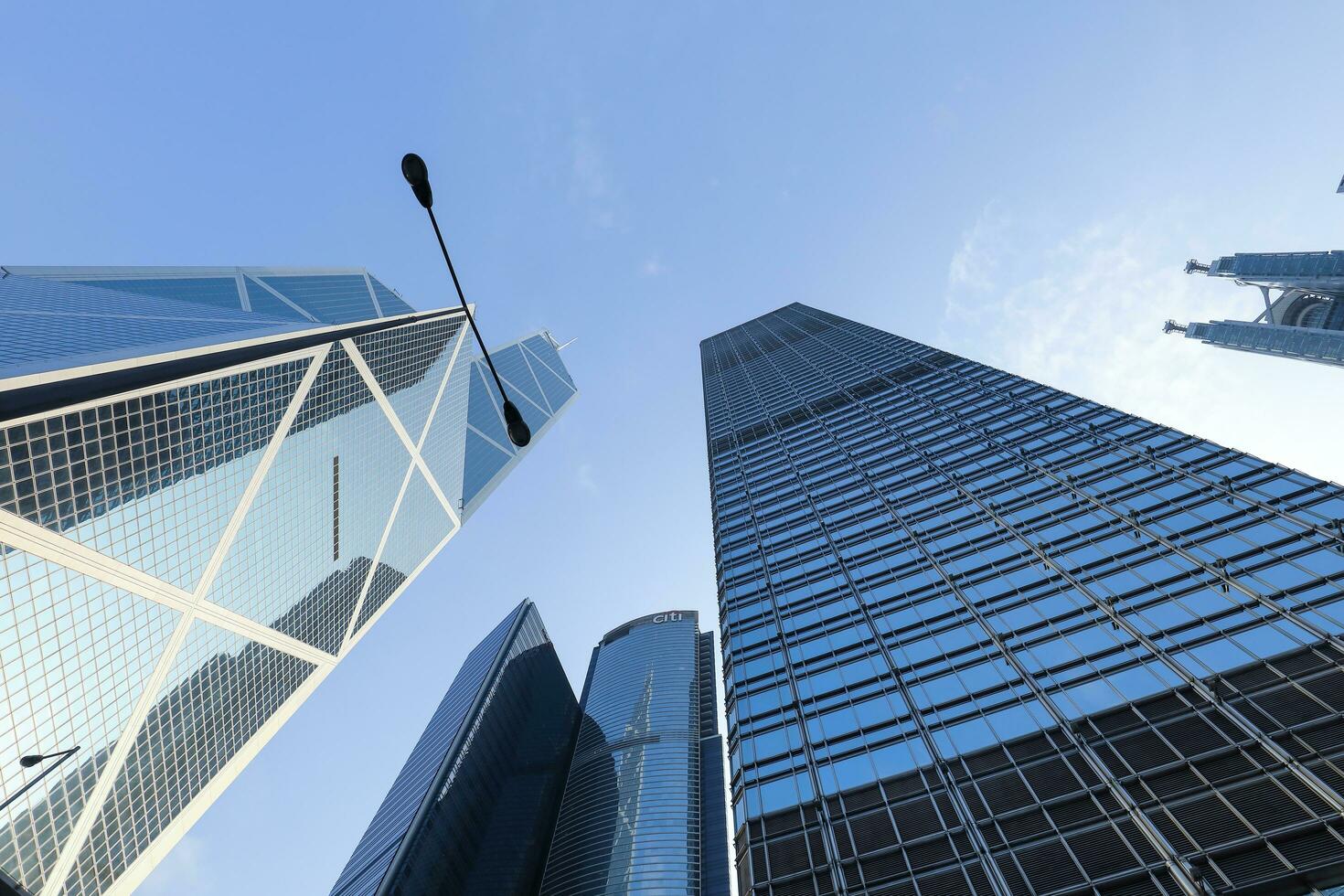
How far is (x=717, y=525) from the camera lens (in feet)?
177

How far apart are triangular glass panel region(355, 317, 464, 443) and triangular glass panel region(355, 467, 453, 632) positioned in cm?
1075

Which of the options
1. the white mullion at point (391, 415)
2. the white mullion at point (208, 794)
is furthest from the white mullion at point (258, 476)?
the white mullion at point (208, 794)

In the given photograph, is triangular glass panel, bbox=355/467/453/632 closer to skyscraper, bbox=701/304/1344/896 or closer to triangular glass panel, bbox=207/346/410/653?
triangular glass panel, bbox=207/346/410/653

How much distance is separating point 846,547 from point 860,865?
22312mm

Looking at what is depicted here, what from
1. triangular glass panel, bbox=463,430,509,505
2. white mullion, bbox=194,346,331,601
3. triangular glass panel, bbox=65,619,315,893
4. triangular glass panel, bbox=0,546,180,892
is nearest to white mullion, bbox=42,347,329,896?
white mullion, bbox=194,346,331,601

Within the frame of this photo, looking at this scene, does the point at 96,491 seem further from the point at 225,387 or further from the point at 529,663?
the point at 529,663

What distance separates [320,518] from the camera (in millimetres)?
86875

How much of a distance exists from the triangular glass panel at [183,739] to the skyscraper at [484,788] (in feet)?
112

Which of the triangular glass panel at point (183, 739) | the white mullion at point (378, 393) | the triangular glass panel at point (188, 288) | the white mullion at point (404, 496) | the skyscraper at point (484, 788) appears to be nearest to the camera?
the triangular glass panel at point (183, 739)

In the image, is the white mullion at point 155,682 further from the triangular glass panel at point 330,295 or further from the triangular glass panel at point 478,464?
the triangular glass panel at point 478,464

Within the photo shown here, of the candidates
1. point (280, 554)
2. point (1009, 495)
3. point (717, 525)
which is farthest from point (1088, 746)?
point (280, 554)

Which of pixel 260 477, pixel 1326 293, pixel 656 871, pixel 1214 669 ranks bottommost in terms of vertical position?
pixel 656 871

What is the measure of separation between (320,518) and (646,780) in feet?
224

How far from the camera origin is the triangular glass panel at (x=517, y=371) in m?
175
